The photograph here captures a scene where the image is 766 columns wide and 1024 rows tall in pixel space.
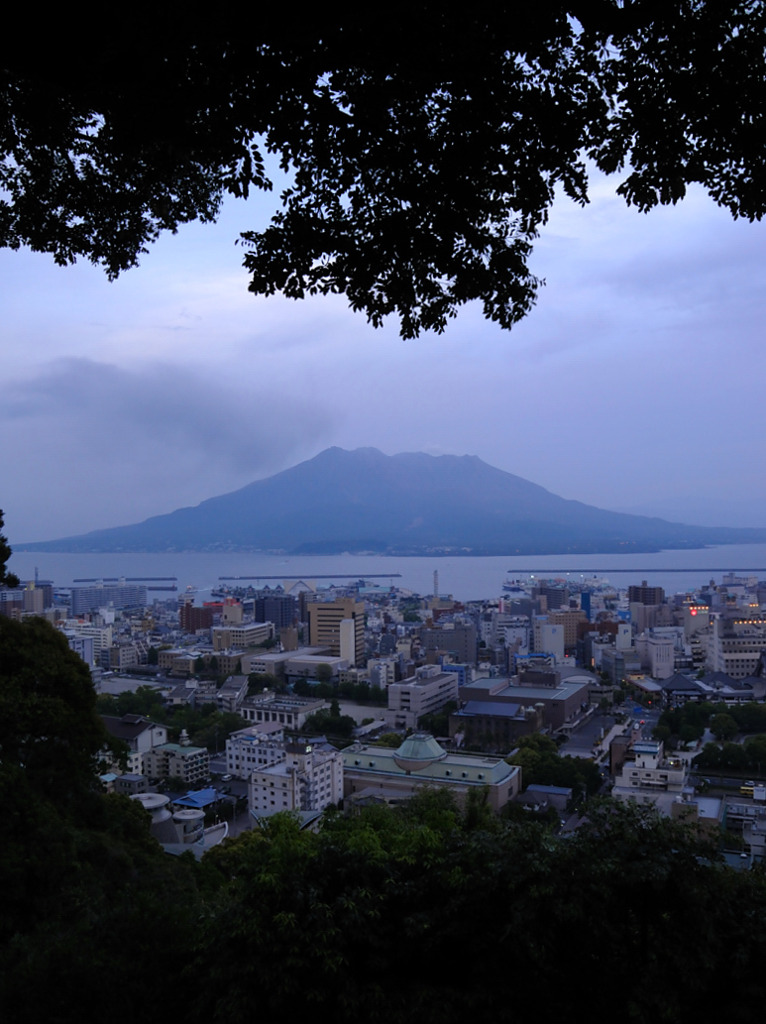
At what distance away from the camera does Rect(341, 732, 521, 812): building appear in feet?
22.1

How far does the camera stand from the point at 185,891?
2.24 metres

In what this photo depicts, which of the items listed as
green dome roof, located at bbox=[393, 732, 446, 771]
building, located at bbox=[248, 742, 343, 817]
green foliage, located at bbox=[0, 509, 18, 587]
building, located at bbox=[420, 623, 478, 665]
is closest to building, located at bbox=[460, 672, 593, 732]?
green dome roof, located at bbox=[393, 732, 446, 771]

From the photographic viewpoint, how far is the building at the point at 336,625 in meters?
16.7

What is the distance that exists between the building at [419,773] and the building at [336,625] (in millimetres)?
8938

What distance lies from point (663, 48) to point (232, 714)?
402 inches

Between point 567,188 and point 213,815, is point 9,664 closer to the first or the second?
point 567,188

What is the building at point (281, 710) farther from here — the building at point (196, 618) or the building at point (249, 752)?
the building at point (196, 618)

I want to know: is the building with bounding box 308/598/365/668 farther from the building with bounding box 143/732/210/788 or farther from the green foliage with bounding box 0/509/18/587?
the green foliage with bounding box 0/509/18/587

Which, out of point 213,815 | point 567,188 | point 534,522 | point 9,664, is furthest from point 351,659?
point 534,522

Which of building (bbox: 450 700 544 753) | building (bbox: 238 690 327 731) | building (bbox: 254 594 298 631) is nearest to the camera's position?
building (bbox: 450 700 544 753)

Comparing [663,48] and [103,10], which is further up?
[663,48]

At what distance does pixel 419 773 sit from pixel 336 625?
1099 centimetres

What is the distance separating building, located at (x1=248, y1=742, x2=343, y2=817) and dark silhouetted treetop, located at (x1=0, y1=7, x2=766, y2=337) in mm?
6116

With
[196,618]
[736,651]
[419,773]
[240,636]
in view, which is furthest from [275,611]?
[419,773]
